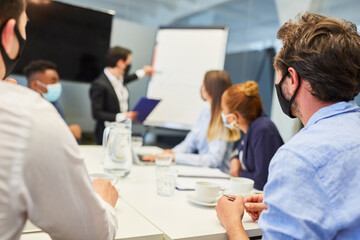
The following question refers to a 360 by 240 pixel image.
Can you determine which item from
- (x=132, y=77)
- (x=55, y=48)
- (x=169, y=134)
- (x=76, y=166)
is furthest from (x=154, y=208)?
(x=169, y=134)

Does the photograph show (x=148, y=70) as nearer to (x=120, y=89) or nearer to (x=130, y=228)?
(x=120, y=89)

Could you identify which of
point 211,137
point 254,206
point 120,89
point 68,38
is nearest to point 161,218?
point 254,206

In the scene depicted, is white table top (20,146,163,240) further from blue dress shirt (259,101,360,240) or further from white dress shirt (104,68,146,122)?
white dress shirt (104,68,146,122)

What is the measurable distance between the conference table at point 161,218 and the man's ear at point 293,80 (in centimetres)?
47

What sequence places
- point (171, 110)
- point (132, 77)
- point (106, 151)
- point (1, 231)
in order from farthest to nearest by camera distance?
1. point (132, 77)
2. point (171, 110)
3. point (106, 151)
4. point (1, 231)

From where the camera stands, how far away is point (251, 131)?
74.9 inches

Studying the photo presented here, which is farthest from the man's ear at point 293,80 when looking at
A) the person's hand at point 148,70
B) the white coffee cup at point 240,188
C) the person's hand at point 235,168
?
the person's hand at point 148,70

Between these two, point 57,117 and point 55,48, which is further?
point 55,48

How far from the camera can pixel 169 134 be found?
4730 millimetres

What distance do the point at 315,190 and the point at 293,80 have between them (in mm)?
365

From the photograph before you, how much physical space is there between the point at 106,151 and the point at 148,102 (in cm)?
70

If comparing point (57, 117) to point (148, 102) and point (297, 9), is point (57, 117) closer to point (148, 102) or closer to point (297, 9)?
point (148, 102)

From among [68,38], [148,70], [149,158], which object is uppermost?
[68,38]

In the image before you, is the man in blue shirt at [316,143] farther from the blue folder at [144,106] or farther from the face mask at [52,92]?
the face mask at [52,92]
